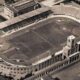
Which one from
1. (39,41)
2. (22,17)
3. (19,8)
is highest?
(19,8)

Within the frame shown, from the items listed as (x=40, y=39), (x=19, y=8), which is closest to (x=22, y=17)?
(x=19, y=8)

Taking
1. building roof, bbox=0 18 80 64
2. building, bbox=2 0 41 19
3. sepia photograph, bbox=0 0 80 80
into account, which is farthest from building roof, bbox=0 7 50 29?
building roof, bbox=0 18 80 64

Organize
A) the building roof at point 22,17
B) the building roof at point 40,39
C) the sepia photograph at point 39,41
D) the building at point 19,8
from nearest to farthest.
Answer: the sepia photograph at point 39,41, the building roof at point 40,39, the building roof at point 22,17, the building at point 19,8

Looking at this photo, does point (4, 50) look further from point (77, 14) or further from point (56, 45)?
point (77, 14)

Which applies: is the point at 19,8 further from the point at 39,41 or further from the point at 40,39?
the point at 39,41

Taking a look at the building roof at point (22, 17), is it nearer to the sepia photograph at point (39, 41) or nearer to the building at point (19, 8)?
the sepia photograph at point (39, 41)

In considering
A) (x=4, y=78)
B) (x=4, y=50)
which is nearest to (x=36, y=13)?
(x=4, y=50)

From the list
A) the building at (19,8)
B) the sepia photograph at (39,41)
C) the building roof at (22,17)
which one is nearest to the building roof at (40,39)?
the sepia photograph at (39,41)

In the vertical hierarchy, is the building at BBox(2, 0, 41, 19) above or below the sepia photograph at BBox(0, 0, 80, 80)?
above

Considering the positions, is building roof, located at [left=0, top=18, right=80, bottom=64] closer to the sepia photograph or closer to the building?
the sepia photograph
